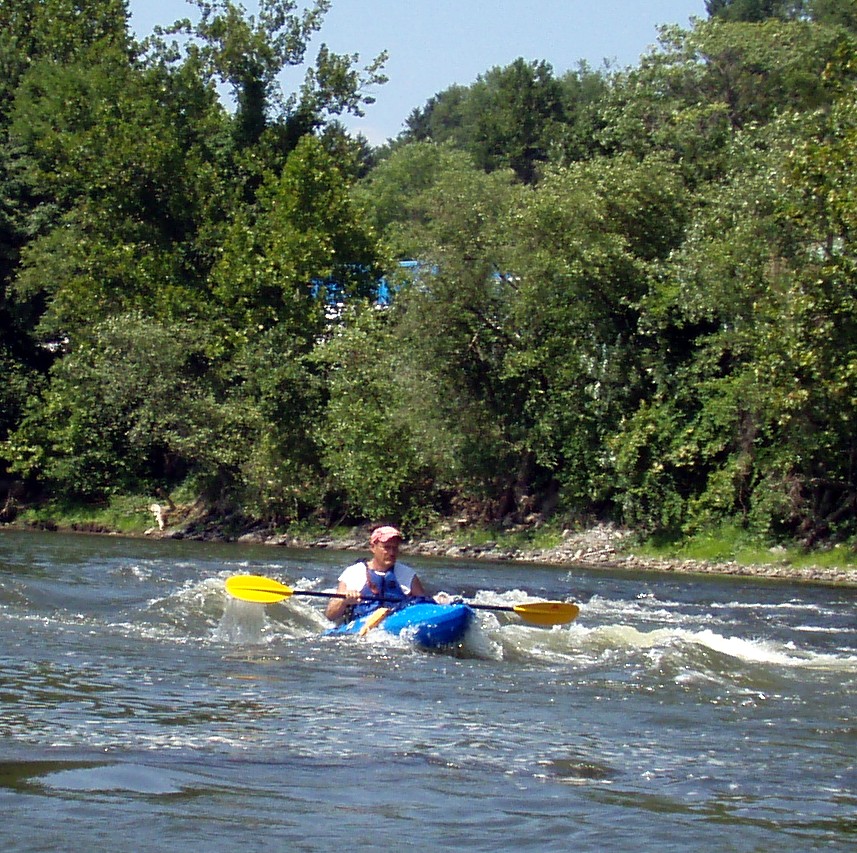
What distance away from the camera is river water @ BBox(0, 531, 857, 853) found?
5.01 metres

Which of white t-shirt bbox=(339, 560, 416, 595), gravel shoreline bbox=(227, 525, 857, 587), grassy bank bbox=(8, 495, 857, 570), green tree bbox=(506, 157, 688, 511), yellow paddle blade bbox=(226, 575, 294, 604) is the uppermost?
green tree bbox=(506, 157, 688, 511)

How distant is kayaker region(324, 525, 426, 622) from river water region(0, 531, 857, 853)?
45 cm

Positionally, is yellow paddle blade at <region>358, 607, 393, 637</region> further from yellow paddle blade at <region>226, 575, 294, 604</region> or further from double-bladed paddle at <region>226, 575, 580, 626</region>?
yellow paddle blade at <region>226, 575, 294, 604</region>

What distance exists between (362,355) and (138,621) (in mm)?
17114

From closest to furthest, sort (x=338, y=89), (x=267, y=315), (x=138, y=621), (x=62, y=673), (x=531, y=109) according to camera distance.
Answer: (x=62, y=673) < (x=138, y=621) < (x=267, y=315) < (x=338, y=89) < (x=531, y=109)

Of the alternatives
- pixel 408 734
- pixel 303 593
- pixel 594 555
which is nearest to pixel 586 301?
pixel 594 555

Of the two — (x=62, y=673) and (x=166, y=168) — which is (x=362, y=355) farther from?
(x=62, y=673)

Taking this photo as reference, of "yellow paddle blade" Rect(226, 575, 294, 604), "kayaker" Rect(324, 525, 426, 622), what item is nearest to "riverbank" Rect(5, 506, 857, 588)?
A: "kayaker" Rect(324, 525, 426, 622)

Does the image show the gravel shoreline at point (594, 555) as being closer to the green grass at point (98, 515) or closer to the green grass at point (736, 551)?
the green grass at point (736, 551)

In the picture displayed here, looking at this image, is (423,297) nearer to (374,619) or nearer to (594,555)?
(594,555)

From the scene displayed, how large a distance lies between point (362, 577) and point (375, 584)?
0.41ft

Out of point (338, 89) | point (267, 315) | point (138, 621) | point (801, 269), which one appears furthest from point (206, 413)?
point (138, 621)

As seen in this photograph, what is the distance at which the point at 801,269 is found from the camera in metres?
20.8

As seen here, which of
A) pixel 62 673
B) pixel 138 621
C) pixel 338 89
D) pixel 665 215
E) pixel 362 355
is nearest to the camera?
pixel 62 673
